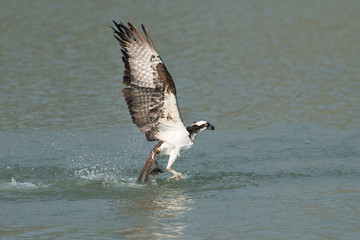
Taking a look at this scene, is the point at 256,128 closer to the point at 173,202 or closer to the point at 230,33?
the point at 173,202

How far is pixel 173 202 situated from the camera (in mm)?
10000

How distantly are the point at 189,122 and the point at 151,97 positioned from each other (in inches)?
166

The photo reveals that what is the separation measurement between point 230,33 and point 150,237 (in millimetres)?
15554

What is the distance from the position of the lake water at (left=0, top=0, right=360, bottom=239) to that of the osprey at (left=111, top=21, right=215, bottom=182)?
1.95 feet

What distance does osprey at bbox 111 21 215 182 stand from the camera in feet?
33.5

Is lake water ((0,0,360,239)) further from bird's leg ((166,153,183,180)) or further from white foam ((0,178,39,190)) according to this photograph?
bird's leg ((166,153,183,180))

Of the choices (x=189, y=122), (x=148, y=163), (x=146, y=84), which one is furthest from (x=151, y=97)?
(x=189, y=122)

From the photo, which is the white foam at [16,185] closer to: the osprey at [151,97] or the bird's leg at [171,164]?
the osprey at [151,97]

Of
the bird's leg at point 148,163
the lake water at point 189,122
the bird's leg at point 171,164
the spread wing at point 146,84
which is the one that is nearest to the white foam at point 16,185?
the lake water at point 189,122

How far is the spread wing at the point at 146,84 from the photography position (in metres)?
10.2

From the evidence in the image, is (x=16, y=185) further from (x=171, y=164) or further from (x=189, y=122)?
(x=189, y=122)

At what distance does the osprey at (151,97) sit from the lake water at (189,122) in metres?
0.59

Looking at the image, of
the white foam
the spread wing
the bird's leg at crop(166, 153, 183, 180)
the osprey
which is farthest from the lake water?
the spread wing

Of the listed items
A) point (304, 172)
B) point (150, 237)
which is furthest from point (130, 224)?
point (304, 172)
